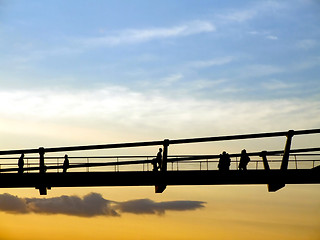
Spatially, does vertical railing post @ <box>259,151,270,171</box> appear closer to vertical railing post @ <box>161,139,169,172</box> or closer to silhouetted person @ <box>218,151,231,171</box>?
silhouetted person @ <box>218,151,231,171</box>

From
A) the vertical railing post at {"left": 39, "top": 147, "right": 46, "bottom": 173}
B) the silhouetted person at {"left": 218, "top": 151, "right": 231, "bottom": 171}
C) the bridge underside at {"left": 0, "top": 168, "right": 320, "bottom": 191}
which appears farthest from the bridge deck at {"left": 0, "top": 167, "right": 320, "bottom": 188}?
the silhouetted person at {"left": 218, "top": 151, "right": 231, "bottom": 171}

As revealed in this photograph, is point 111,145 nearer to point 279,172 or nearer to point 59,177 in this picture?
point 59,177

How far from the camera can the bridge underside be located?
17844 mm

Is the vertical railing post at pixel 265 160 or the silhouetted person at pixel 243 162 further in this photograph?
the silhouetted person at pixel 243 162

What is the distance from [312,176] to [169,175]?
4570 mm

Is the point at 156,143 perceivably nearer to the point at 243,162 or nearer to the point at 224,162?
the point at 224,162

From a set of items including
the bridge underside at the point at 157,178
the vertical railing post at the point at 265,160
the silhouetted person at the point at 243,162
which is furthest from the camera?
the silhouetted person at the point at 243,162

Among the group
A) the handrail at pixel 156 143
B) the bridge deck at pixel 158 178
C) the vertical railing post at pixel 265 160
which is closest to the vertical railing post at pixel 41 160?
the handrail at pixel 156 143

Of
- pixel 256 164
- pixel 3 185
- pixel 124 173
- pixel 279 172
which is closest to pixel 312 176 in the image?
pixel 279 172

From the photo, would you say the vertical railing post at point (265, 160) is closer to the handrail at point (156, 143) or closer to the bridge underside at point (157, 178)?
the bridge underside at point (157, 178)

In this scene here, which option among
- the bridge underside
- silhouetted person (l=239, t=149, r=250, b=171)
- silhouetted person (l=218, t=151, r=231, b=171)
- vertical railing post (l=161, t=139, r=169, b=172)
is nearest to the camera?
vertical railing post (l=161, t=139, r=169, b=172)

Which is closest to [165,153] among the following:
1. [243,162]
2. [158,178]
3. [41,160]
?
[158,178]

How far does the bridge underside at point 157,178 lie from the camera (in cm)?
1784

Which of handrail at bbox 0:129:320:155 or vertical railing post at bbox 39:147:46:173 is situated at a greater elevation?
handrail at bbox 0:129:320:155
